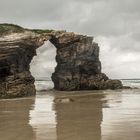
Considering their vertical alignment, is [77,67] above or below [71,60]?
below

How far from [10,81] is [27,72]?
4.30 m

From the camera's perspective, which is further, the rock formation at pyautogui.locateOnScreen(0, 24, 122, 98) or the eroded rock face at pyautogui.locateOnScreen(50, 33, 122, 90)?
the eroded rock face at pyautogui.locateOnScreen(50, 33, 122, 90)

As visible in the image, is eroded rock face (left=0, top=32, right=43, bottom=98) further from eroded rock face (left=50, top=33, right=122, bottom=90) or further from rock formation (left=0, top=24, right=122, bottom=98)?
eroded rock face (left=50, top=33, right=122, bottom=90)

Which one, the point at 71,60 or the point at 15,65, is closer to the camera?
the point at 15,65

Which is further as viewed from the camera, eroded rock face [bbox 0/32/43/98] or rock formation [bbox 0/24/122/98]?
rock formation [bbox 0/24/122/98]

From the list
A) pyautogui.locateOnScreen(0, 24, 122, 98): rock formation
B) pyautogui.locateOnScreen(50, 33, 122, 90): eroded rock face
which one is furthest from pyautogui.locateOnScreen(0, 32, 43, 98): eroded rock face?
pyautogui.locateOnScreen(50, 33, 122, 90): eroded rock face

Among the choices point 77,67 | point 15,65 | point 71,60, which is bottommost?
point 15,65

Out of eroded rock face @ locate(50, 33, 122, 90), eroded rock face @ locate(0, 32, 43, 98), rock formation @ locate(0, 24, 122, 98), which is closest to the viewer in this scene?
eroded rock face @ locate(0, 32, 43, 98)

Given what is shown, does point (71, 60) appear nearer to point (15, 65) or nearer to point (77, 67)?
point (77, 67)

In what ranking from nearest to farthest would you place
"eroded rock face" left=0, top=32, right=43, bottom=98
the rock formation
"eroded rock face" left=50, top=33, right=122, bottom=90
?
1. "eroded rock face" left=0, top=32, right=43, bottom=98
2. the rock formation
3. "eroded rock face" left=50, top=33, right=122, bottom=90

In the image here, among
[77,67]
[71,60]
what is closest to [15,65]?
[71,60]

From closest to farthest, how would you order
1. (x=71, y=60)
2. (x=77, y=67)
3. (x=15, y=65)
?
(x=15, y=65), (x=71, y=60), (x=77, y=67)

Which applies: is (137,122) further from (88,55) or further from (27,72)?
(88,55)

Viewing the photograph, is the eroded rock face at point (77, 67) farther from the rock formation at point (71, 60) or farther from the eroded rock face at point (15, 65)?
the eroded rock face at point (15, 65)
